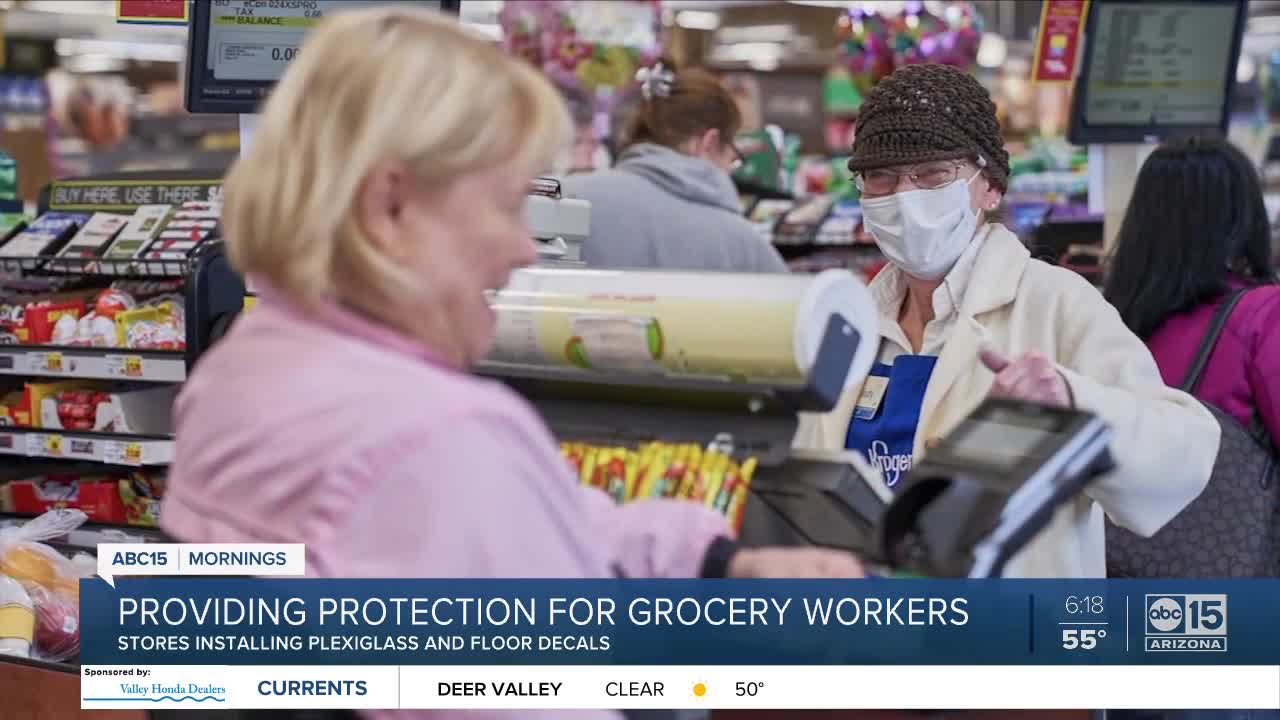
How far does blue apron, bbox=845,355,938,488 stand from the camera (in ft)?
8.32

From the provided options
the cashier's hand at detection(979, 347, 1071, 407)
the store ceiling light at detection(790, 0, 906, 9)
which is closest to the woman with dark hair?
the cashier's hand at detection(979, 347, 1071, 407)

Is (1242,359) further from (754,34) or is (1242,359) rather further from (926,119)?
(754,34)

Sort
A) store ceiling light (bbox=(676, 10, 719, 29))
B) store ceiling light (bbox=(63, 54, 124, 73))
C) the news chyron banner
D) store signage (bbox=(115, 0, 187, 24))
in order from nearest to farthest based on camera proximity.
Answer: the news chyron banner, store signage (bbox=(115, 0, 187, 24)), store ceiling light (bbox=(676, 10, 719, 29)), store ceiling light (bbox=(63, 54, 124, 73))

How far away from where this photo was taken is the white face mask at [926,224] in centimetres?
259

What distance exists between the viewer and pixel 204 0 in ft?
11.5

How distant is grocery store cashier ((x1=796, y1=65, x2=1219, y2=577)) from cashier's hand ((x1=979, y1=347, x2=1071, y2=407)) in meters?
0.30

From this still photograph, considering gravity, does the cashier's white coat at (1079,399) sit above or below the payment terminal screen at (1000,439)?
below

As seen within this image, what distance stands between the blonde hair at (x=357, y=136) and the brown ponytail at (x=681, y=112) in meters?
3.47

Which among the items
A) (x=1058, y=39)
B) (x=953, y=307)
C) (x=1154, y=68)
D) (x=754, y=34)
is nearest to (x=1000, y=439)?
(x=953, y=307)

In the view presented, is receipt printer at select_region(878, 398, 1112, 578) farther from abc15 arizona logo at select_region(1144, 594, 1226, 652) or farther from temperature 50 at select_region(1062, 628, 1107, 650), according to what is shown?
abc15 arizona logo at select_region(1144, 594, 1226, 652)

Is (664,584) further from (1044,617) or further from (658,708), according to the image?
(1044,617)

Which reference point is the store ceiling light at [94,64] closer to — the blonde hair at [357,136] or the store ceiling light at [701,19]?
the store ceiling light at [701,19]

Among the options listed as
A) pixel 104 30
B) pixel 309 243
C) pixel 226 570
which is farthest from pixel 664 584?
pixel 104 30

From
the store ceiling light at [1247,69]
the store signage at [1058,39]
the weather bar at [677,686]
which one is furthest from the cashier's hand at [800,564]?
the store ceiling light at [1247,69]
